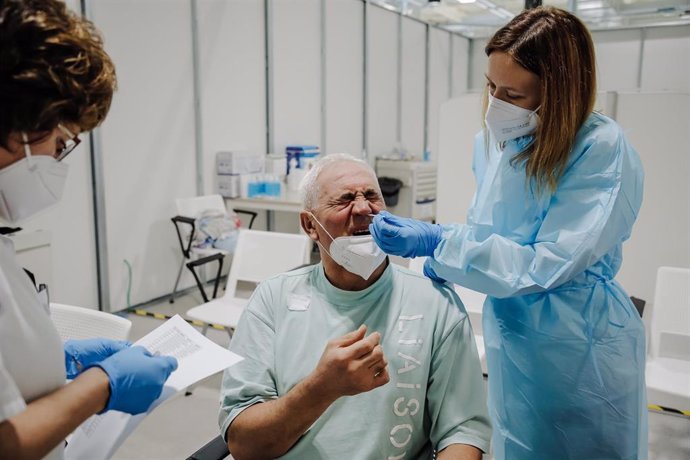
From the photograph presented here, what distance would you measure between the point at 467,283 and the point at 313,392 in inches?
19.1

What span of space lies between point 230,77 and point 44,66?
4.53 metres

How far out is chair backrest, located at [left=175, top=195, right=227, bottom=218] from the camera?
14.9 feet

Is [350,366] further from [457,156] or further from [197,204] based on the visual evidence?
[197,204]

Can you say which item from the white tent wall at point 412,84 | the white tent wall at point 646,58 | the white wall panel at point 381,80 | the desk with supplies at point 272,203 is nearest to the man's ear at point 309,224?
the desk with supplies at point 272,203

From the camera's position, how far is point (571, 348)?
1376 millimetres

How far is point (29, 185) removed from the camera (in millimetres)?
919

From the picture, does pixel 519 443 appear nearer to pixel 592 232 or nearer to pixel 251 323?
pixel 592 232

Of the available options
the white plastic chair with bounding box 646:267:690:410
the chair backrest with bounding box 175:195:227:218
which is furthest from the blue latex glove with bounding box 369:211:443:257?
the chair backrest with bounding box 175:195:227:218

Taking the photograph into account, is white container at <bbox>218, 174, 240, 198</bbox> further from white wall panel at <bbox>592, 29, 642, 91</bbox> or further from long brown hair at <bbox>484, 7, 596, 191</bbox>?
white wall panel at <bbox>592, 29, 642, 91</bbox>

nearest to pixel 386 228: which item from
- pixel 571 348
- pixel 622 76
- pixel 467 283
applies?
pixel 467 283

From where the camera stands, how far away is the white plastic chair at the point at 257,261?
3088 mm

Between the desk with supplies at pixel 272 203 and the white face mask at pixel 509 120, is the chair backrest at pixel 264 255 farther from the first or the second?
the white face mask at pixel 509 120

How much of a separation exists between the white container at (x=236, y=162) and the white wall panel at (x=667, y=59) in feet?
22.5

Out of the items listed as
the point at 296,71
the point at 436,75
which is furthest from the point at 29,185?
the point at 436,75
